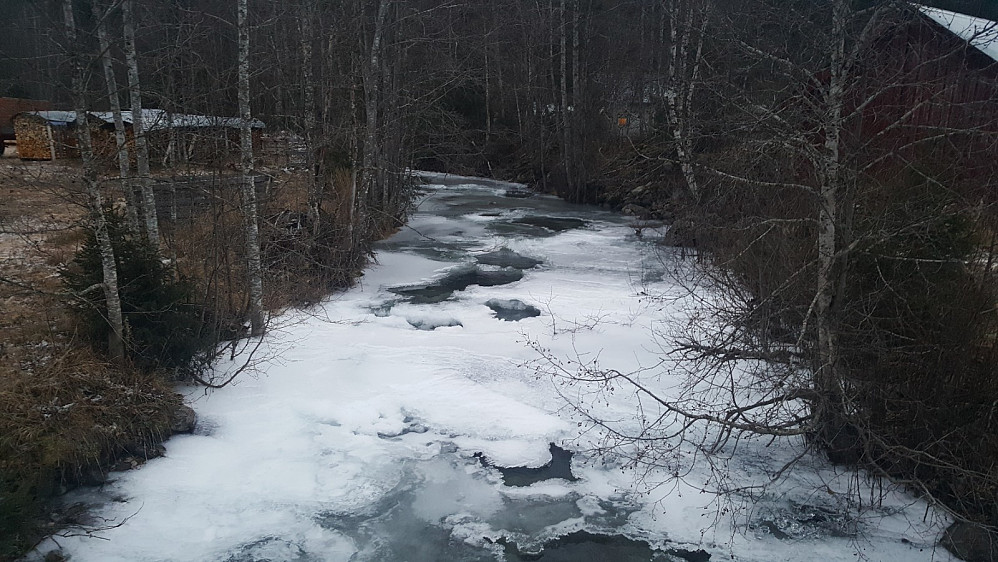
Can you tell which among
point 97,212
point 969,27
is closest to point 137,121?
point 97,212

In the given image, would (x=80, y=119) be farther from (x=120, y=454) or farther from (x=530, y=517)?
(x=530, y=517)

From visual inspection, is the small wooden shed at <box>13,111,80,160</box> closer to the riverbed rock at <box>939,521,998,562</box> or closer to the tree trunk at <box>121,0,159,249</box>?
the tree trunk at <box>121,0,159,249</box>

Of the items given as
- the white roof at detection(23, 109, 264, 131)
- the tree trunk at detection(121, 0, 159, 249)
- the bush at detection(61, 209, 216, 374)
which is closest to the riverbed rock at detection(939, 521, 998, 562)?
the bush at detection(61, 209, 216, 374)

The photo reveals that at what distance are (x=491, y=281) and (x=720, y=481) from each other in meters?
8.23

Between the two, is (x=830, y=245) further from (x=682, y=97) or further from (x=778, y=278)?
(x=682, y=97)

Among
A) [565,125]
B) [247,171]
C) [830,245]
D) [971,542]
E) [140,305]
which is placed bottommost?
[971,542]

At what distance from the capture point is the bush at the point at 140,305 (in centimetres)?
736

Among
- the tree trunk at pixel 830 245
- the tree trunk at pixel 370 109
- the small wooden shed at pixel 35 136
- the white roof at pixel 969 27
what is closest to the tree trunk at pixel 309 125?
the tree trunk at pixel 370 109

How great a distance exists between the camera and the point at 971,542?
545 centimetres

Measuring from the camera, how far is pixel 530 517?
20.3 ft

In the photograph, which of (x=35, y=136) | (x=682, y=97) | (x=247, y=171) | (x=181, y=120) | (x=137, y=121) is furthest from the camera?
(x=35, y=136)

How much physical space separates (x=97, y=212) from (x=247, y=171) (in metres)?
2.57

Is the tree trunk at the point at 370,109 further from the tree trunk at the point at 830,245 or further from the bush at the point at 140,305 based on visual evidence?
the tree trunk at the point at 830,245

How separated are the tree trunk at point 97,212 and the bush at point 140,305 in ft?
0.45
